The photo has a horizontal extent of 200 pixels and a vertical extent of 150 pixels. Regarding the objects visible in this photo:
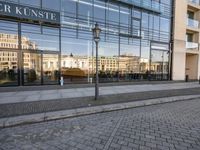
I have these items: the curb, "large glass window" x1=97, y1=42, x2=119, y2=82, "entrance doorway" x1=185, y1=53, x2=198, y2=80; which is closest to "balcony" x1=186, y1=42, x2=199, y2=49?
"entrance doorway" x1=185, y1=53, x2=198, y2=80

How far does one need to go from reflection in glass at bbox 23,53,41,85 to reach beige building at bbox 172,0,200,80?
54.7 feet

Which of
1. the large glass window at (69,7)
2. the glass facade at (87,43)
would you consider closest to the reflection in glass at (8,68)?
the glass facade at (87,43)

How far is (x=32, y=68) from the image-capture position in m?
13.9

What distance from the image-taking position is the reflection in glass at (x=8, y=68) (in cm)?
1277

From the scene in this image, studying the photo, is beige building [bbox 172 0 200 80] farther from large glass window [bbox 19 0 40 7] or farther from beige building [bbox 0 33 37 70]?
beige building [bbox 0 33 37 70]

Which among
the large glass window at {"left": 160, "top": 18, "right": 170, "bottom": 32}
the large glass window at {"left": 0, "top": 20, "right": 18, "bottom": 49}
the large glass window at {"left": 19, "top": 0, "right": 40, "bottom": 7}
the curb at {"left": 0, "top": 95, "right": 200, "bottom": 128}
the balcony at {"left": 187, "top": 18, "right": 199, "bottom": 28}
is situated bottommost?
the curb at {"left": 0, "top": 95, "right": 200, "bottom": 128}

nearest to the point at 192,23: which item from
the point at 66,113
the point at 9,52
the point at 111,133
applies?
the point at 9,52

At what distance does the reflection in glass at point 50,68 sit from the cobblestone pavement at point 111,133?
8640 mm

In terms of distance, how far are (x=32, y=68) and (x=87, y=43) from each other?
5.55 m

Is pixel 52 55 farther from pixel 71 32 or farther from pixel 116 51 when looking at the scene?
pixel 116 51

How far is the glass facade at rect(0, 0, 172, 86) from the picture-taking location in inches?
523

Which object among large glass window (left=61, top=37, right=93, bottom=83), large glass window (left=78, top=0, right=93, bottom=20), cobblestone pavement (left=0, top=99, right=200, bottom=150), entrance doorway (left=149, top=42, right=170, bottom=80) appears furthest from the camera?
entrance doorway (left=149, top=42, right=170, bottom=80)

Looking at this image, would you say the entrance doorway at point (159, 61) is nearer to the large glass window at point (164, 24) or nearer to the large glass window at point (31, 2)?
the large glass window at point (164, 24)

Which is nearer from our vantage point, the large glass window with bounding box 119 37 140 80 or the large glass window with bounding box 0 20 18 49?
the large glass window with bounding box 0 20 18 49
